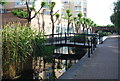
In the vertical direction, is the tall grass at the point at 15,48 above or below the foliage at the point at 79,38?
above

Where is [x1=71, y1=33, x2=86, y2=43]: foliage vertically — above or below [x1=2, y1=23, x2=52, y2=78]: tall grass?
below

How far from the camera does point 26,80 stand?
601 cm

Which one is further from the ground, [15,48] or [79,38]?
[15,48]

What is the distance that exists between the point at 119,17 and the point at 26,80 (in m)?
18.4

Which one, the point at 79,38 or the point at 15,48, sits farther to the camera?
the point at 79,38

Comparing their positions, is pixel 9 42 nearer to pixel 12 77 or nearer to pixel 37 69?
pixel 12 77

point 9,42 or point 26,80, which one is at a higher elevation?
point 9,42

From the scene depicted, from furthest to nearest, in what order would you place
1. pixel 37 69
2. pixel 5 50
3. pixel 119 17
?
pixel 119 17 < pixel 37 69 < pixel 5 50

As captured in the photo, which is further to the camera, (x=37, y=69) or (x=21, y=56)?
(x=37, y=69)

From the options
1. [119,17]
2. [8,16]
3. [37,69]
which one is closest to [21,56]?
[37,69]

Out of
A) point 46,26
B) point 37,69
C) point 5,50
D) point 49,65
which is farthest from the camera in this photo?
point 46,26

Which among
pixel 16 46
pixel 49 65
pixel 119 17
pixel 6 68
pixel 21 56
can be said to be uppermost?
pixel 119 17

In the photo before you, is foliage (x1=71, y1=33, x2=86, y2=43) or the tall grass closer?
the tall grass

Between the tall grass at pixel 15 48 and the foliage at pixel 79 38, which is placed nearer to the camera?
the tall grass at pixel 15 48
